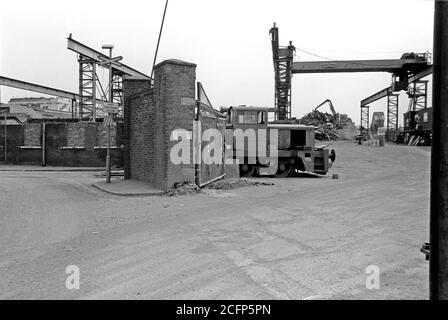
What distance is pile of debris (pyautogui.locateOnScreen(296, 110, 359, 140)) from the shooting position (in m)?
41.5

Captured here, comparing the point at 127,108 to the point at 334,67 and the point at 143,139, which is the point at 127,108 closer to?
the point at 143,139

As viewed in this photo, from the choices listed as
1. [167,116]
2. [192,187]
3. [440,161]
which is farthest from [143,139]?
[440,161]

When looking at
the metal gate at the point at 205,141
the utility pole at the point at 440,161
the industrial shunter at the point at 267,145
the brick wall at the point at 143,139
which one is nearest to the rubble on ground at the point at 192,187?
the metal gate at the point at 205,141

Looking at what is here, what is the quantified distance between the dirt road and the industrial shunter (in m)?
7.09

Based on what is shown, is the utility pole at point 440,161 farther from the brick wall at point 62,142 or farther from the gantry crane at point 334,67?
the gantry crane at point 334,67

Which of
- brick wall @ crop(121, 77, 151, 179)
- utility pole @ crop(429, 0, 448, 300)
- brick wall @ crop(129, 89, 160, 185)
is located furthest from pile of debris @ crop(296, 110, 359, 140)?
utility pole @ crop(429, 0, 448, 300)

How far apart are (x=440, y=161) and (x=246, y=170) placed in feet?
57.2

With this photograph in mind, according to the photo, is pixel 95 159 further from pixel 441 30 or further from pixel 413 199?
→ pixel 441 30

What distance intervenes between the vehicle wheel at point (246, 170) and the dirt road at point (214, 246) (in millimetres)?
6971

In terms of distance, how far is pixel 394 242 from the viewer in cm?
657

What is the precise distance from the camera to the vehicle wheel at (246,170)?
19.4m

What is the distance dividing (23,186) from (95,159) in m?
12.2

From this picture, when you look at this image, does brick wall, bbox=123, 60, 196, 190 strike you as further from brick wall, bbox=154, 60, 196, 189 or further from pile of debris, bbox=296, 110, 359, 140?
pile of debris, bbox=296, 110, 359, 140
